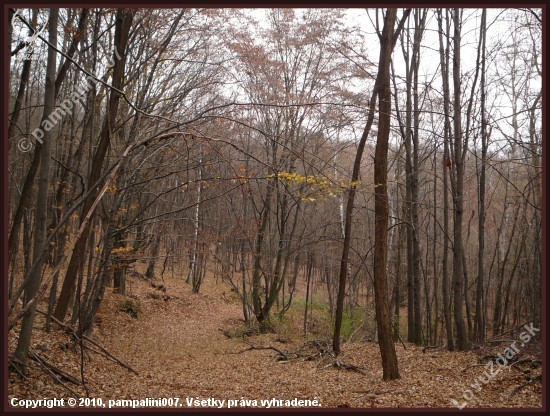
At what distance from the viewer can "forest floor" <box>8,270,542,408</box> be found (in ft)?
19.4

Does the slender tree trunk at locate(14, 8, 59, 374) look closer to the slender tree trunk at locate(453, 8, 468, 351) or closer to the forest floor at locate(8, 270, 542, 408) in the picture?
the forest floor at locate(8, 270, 542, 408)

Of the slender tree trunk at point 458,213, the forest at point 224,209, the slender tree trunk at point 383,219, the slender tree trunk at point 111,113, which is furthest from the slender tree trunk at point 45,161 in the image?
the slender tree trunk at point 458,213

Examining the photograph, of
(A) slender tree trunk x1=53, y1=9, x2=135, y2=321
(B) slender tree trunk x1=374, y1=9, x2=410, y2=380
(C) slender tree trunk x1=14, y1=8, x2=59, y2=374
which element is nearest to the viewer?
(C) slender tree trunk x1=14, y1=8, x2=59, y2=374

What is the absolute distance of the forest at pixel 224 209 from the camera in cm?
599

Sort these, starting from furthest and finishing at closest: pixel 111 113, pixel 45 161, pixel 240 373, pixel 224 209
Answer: pixel 224 209, pixel 240 373, pixel 111 113, pixel 45 161

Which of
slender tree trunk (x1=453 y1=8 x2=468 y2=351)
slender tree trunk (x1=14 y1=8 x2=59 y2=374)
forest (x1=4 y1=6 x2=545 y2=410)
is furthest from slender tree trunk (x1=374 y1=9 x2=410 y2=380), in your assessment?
slender tree trunk (x1=14 y1=8 x2=59 y2=374)

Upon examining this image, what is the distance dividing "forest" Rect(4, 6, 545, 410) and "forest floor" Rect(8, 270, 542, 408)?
0.06 meters

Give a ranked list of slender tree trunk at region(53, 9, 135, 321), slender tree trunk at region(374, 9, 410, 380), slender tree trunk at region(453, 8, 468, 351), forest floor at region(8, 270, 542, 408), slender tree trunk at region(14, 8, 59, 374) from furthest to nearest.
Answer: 1. slender tree trunk at region(453, 8, 468, 351)
2. slender tree trunk at region(53, 9, 135, 321)
3. slender tree trunk at region(374, 9, 410, 380)
4. forest floor at region(8, 270, 542, 408)
5. slender tree trunk at region(14, 8, 59, 374)

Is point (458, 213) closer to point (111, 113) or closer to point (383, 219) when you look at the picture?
point (383, 219)

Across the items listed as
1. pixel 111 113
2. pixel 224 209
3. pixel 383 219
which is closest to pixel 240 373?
pixel 383 219

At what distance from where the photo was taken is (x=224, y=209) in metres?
16.8

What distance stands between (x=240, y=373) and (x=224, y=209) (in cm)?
840

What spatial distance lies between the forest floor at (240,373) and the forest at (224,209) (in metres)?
0.06

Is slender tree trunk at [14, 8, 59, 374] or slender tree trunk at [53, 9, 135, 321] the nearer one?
slender tree trunk at [14, 8, 59, 374]
